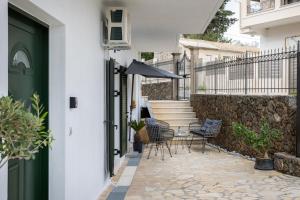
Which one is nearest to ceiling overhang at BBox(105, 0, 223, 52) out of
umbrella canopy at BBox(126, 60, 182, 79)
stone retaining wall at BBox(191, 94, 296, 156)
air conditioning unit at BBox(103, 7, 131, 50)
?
air conditioning unit at BBox(103, 7, 131, 50)

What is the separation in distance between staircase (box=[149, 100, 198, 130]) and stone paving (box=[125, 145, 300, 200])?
433 cm

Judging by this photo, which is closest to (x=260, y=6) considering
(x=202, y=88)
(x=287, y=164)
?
(x=202, y=88)

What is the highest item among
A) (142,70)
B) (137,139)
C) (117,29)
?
(117,29)

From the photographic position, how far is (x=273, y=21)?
16469mm

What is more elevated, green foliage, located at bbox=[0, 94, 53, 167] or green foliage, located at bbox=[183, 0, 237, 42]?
green foliage, located at bbox=[183, 0, 237, 42]

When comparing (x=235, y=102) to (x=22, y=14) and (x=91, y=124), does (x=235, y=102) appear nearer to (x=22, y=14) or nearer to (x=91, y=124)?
(x=91, y=124)

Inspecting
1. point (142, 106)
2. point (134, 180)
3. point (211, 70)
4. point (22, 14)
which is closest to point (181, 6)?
point (134, 180)

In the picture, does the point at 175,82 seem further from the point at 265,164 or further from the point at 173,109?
the point at 265,164

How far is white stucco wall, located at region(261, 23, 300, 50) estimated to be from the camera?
16.5 meters

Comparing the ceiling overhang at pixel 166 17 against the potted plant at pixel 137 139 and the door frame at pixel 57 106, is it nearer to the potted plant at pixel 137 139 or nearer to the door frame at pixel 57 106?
the potted plant at pixel 137 139

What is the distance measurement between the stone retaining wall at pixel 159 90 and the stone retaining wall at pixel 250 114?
5344mm

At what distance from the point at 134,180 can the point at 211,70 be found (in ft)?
24.9

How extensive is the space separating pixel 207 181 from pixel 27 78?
489cm

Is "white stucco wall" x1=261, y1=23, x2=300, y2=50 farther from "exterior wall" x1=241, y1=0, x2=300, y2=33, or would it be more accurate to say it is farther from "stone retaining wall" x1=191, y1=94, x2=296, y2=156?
"stone retaining wall" x1=191, y1=94, x2=296, y2=156
